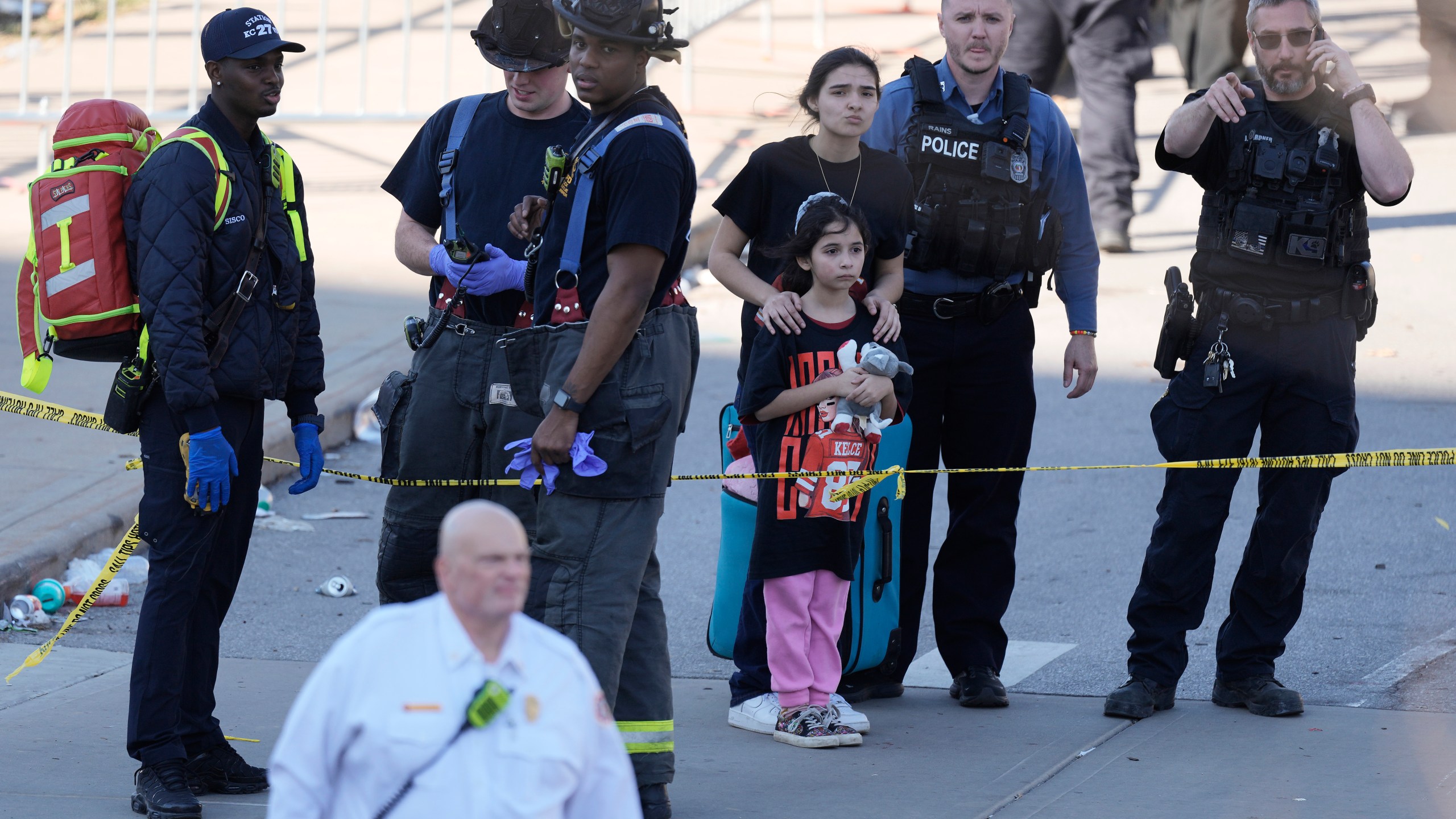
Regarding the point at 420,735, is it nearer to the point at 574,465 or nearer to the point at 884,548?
the point at 574,465

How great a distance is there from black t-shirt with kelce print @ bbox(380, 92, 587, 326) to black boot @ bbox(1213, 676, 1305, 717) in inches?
97.9

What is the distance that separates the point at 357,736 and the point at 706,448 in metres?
6.06

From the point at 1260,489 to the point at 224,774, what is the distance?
316 centimetres

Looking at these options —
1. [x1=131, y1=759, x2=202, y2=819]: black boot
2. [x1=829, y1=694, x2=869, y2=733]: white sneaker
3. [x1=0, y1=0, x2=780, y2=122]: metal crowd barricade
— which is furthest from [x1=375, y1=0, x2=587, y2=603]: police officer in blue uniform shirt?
[x1=0, y1=0, x2=780, y2=122]: metal crowd barricade

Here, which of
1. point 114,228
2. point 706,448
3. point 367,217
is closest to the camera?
point 114,228

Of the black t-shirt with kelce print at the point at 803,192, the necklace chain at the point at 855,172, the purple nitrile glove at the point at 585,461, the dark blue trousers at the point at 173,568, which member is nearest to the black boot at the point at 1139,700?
the black t-shirt with kelce print at the point at 803,192

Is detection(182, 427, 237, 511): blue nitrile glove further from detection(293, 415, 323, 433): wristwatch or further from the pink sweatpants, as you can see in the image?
the pink sweatpants

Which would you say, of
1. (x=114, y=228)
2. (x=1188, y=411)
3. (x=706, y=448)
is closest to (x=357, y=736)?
(x=114, y=228)

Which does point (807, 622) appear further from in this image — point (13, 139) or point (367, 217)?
point (13, 139)

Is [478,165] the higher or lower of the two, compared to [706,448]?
higher

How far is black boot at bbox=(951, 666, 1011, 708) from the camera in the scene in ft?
16.4

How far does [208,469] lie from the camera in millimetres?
3992

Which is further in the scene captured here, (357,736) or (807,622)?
(807,622)

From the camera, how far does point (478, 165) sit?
448 cm
